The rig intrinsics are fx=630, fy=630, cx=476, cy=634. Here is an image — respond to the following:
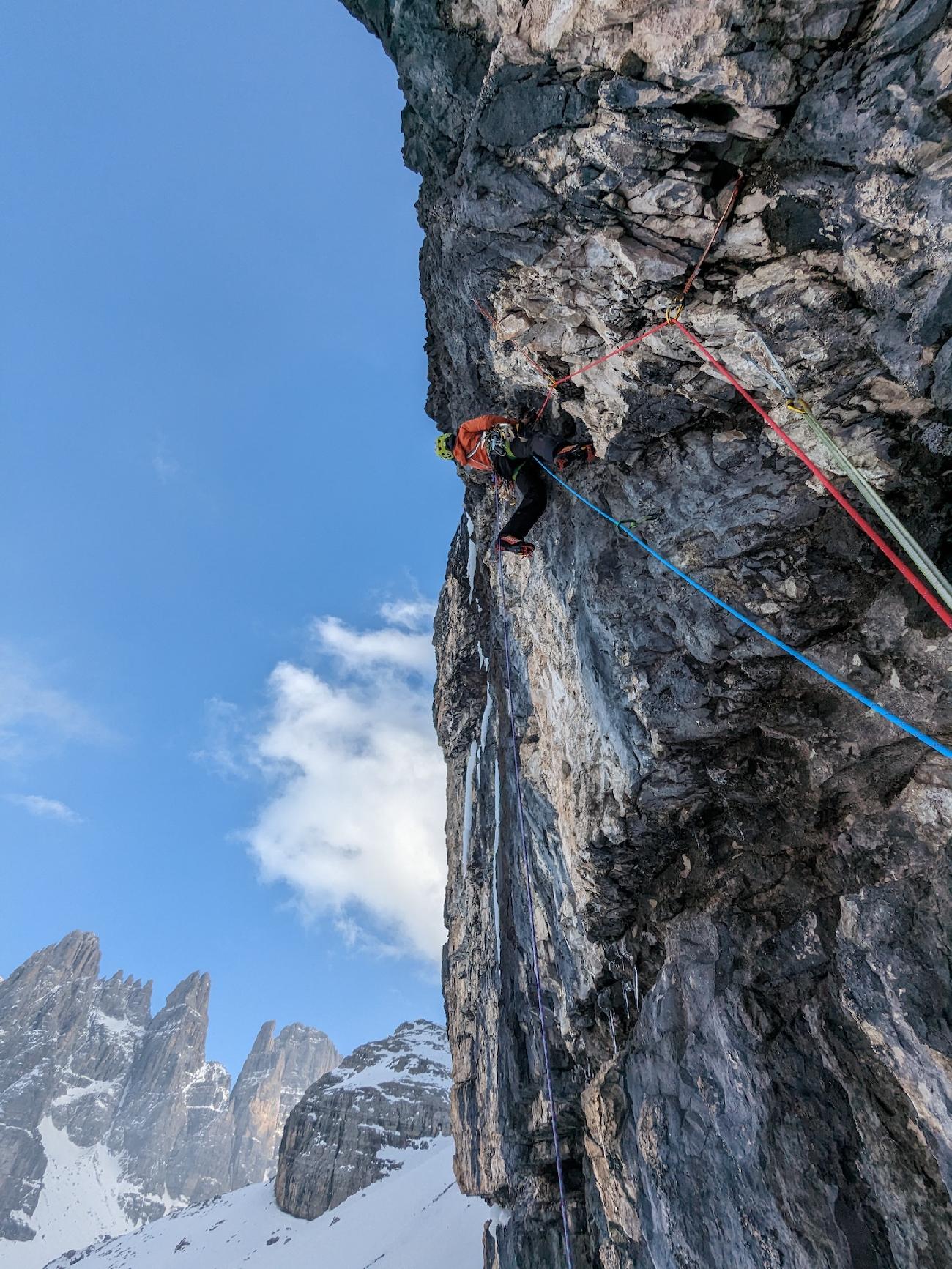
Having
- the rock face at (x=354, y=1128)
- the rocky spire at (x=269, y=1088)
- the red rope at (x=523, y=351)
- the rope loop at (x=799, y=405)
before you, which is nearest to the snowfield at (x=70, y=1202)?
the rocky spire at (x=269, y=1088)

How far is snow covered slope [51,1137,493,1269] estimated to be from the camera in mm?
31141

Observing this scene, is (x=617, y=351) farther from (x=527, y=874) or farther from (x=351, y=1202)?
(x=351, y=1202)

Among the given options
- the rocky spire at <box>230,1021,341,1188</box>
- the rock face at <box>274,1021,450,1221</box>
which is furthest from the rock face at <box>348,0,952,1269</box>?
the rocky spire at <box>230,1021,341,1188</box>

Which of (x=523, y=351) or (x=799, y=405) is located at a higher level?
(x=523, y=351)

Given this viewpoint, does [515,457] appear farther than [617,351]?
Yes

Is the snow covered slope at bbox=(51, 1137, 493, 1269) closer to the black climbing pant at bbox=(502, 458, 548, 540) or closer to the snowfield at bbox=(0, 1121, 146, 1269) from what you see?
the black climbing pant at bbox=(502, 458, 548, 540)

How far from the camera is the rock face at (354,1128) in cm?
4578

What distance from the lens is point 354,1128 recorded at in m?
48.5

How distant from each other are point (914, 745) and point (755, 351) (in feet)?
11.7

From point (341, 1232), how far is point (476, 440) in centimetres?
5073

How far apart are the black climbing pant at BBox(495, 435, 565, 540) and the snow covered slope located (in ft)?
107

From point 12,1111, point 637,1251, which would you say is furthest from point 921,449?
point 12,1111

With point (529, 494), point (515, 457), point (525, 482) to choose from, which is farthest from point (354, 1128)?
point (515, 457)

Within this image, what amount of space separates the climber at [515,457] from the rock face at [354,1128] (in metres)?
54.6
